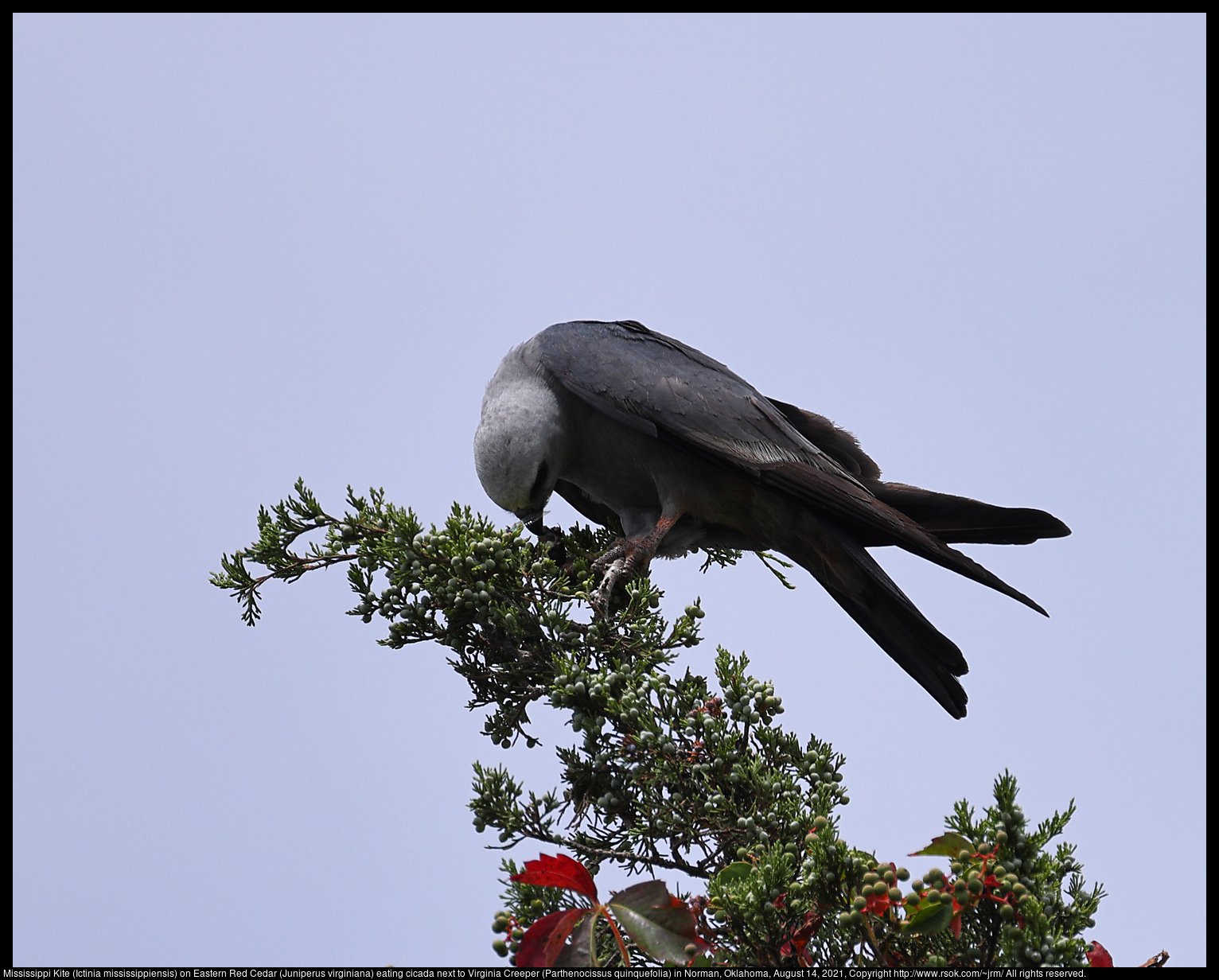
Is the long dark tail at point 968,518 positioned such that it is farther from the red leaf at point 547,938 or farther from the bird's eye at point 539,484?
the red leaf at point 547,938

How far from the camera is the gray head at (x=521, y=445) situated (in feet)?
11.8

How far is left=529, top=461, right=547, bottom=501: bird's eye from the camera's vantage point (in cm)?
369

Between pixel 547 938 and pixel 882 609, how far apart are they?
1879mm

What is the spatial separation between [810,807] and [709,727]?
301 millimetres

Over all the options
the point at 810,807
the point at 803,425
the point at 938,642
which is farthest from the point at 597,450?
the point at 810,807

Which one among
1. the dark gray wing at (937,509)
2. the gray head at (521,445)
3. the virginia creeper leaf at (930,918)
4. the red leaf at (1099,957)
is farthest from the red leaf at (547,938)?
the dark gray wing at (937,509)

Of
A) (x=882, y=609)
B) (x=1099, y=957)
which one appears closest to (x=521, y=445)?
(x=882, y=609)

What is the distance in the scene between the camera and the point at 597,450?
3783 millimetres

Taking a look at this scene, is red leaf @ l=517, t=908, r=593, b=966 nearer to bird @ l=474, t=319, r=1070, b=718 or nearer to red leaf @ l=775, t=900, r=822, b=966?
red leaf @ l=775, t=900, r=822, b=966

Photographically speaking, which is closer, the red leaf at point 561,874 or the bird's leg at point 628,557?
the red leaf at point 561,874

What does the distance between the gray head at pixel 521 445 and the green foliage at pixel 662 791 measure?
14.6 inches

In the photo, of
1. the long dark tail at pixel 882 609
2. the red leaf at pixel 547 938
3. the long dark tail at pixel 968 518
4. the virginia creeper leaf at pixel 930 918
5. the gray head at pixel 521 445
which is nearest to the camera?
the virginia creeper leaf at pixel 930 918

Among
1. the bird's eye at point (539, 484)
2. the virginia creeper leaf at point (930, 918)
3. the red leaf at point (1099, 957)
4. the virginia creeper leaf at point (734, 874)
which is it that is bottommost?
the red leaf at point (1099, 957)

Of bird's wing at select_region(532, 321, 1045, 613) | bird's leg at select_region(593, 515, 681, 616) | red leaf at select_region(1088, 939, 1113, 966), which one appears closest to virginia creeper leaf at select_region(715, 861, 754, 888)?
red leaf at select_region(1088, 939, 1113, 966)
